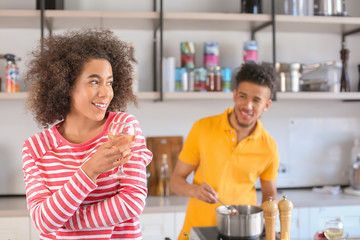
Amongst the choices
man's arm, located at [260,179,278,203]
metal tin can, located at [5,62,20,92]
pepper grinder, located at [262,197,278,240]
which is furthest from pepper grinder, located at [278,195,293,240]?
metal tin can, located at [5,62,20,92]

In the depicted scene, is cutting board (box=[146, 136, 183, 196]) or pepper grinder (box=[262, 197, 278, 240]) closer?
pepper grinder (box=[262, 197, 278, 240])

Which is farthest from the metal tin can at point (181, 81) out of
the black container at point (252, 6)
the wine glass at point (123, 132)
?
the wine glass at point (123, 132)

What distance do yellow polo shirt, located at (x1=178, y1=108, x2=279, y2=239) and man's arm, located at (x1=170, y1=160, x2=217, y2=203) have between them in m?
0.04

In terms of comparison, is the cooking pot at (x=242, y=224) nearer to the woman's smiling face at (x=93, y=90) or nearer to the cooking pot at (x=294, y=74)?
the woman's smiling face at (x=93, y=90)

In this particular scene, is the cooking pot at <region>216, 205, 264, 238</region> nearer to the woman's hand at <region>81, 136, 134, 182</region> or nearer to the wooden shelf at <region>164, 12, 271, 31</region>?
the woman's hand at <region>81, 136, 134, 182</region>

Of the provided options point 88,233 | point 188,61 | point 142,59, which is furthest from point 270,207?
point 142,59

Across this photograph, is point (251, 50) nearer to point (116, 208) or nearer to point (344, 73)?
point (344, 73)

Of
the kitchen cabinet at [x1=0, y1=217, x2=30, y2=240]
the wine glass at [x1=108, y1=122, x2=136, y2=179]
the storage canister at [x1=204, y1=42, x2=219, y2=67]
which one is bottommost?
the kitchen cabinet at [x1=0, y1=217, x2=30, y2=240]

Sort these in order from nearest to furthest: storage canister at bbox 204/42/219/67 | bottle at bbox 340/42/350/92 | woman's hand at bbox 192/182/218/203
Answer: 1. woman's hand at bbox 192/182/218/203
2. storage canister at bbox 204/42/219/67
3. bottle at bbox 340/42/350/92

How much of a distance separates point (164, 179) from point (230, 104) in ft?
2.18

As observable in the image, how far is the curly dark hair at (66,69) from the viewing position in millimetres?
1112

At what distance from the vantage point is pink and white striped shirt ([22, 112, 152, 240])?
38.4 inches

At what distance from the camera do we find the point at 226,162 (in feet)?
5.83

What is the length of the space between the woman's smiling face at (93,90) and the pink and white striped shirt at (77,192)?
0.08 meters
